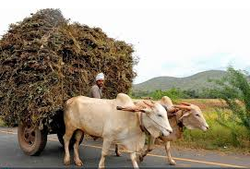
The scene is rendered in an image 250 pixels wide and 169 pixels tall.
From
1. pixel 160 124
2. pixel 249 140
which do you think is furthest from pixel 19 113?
pixel 249 140

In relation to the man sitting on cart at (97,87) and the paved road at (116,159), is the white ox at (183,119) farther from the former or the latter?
the man sitting on cart at (97,87)

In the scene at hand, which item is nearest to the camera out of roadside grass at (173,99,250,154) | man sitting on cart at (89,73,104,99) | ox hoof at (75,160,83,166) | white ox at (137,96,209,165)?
white ox at (137,96,209,165)

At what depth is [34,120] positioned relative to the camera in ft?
27.7

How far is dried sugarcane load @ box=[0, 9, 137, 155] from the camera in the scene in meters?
8.45

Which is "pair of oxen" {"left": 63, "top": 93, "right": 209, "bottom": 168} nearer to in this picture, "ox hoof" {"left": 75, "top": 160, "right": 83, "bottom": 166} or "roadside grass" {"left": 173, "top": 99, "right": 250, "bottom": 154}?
"ox hoof" {"left": 75, "top": 160, "right": 83, "bottom": 166}

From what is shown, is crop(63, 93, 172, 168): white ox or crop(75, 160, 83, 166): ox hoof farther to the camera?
crop(75, 160, 83, 166): ox hoof

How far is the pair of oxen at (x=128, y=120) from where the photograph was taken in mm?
7352

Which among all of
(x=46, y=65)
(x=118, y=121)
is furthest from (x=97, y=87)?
(x=118, y=121)

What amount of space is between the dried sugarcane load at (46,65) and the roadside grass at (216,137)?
313 centimetres

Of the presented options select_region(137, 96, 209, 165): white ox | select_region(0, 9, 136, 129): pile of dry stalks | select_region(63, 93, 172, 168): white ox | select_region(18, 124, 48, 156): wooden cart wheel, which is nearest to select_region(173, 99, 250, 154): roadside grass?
select_region(137, 96, 209, 165): white ox

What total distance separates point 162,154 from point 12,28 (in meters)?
4.63

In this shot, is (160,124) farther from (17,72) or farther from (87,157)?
(17,72)

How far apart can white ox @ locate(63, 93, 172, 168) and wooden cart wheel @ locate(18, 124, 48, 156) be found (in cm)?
92

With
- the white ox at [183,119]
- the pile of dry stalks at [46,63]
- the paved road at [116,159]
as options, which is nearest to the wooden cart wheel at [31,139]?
the paved road at [116,159]
